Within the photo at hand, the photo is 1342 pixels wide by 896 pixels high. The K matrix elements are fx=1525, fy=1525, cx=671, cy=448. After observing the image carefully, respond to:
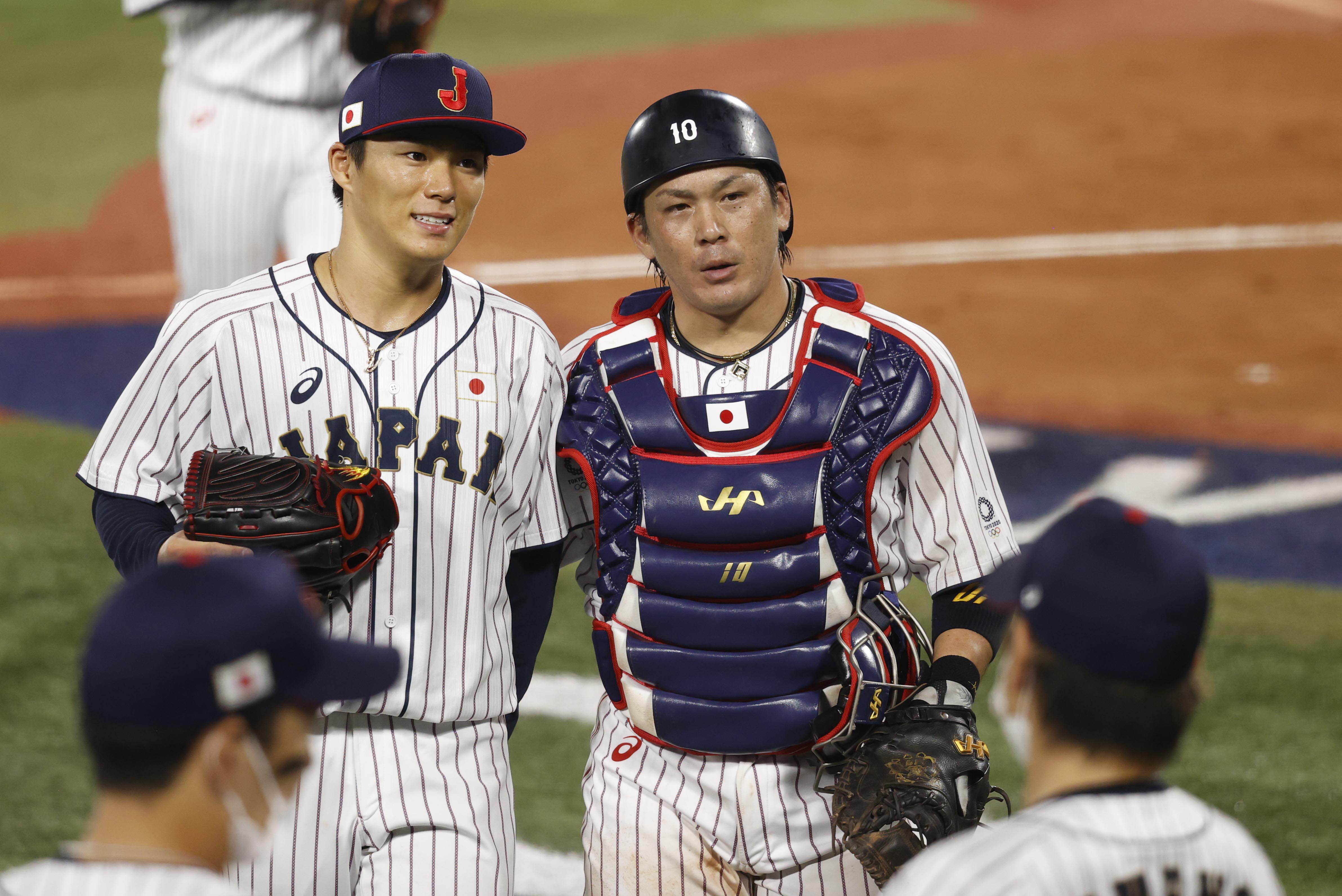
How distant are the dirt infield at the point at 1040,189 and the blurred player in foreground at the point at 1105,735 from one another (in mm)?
6057

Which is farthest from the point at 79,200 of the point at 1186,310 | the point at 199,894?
the point at 199,894

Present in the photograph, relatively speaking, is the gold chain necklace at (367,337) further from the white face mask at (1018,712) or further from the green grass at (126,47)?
the green grass at (126,47)

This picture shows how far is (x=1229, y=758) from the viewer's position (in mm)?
5055

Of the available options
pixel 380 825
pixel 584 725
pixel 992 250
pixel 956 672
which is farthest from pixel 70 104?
pixel 956 672

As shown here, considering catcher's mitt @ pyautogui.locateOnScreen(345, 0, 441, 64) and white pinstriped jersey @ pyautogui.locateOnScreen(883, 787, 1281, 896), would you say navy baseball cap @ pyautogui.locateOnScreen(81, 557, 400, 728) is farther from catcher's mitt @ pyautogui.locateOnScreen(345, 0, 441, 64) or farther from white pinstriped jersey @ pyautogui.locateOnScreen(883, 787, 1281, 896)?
catcher's mitt @ pyautogui.locateOnScreen(345, 0, 441, 64)

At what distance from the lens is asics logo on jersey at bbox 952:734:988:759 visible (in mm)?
3006

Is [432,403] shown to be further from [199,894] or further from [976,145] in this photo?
[976,145]

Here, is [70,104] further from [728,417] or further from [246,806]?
[246,806]

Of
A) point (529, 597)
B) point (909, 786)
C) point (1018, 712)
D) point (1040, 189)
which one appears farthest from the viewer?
point (1040, 189)

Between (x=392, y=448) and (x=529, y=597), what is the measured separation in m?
0.52

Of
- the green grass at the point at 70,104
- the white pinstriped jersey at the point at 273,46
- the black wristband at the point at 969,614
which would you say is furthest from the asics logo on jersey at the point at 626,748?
the green grass at the point at 70,104

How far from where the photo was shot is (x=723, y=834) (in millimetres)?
3162

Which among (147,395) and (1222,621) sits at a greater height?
(147,395)

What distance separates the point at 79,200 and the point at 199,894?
483 inches
